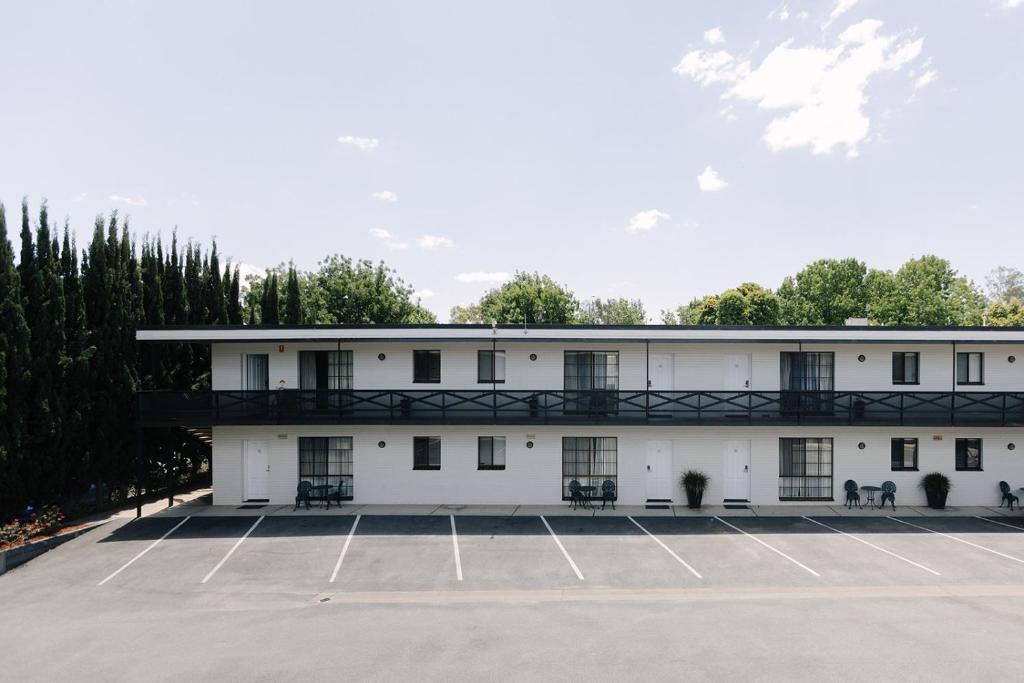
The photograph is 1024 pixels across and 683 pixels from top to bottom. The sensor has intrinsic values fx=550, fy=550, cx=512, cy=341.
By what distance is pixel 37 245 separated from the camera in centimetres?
1959

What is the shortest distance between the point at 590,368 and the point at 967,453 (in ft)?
49.6

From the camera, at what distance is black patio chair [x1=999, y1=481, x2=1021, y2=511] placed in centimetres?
2078

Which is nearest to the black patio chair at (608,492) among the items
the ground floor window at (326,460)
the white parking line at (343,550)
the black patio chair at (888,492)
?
the white parking line at (343,550)

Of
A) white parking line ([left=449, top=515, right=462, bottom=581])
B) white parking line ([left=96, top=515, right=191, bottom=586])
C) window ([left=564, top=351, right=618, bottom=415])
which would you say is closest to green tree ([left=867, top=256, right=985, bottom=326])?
window ([left=564, top=351, right=618, bottom=415])

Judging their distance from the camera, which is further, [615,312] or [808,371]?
[615,312]

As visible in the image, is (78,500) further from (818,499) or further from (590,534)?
(818,499)

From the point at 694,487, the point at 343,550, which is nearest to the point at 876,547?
the point at 694,487

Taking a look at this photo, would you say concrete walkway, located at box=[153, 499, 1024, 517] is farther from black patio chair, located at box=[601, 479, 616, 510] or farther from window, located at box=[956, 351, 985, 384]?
window, located at box=[956, 351, 985, 384]

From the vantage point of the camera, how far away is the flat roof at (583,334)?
67.5ft

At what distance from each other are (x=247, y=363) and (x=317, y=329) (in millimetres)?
3852

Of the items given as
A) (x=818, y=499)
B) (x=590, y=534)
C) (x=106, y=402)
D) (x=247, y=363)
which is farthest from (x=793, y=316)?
(x=106, y=402)

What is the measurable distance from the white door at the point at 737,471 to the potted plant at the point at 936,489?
665cm

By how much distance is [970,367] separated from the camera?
2208 cm

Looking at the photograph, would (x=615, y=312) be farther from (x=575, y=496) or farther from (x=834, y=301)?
(x=575, y=496)
